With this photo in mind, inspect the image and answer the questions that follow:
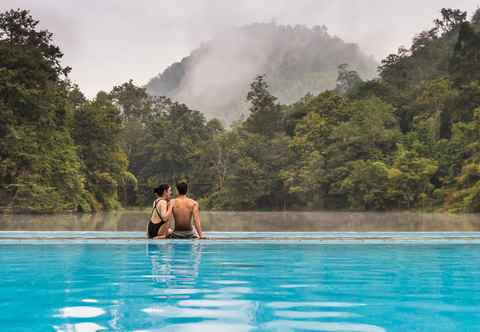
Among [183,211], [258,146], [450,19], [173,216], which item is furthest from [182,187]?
[450,19]

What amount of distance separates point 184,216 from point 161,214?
469 mm

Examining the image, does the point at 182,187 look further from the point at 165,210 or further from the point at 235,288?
the point at 235,288

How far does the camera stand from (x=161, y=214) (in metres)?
13.2

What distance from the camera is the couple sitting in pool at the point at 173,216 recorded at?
42.9 ft

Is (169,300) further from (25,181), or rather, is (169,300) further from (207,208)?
(207,208)

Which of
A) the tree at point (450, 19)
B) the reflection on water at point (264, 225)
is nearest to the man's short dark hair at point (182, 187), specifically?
the reflection on water at point (264, 225)

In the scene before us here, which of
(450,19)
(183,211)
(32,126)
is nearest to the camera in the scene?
(183,211)

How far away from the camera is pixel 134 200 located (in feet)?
265

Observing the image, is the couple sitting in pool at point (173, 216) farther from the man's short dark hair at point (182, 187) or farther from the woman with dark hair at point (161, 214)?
the man's short dark hair at point (182, 187)

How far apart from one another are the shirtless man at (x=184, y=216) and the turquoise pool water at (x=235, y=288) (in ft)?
1.48

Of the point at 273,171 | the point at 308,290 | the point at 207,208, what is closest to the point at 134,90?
the point at 207,208

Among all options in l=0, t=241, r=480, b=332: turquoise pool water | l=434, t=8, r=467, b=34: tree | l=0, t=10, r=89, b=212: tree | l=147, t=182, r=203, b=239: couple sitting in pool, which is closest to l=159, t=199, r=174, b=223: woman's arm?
l=147, t=182, r=203, b=239: couple sitting in pool

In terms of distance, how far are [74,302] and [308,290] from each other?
8.37 ft

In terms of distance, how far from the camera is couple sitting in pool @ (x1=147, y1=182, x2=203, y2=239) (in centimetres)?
1306
